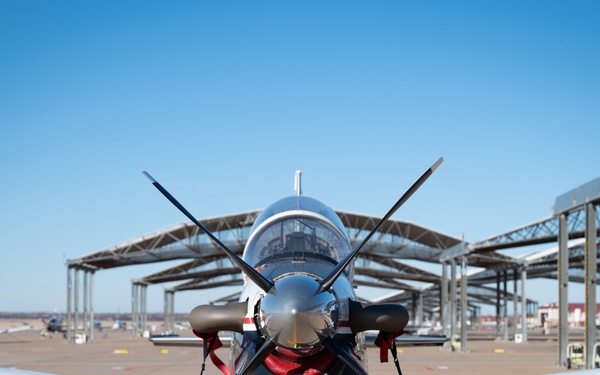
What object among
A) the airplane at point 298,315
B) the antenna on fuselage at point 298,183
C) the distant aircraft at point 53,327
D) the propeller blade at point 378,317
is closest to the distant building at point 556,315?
the distant aircraft at point 53,327

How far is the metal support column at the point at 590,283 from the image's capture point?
21844 mm

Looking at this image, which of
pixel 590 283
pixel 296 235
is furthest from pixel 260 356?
pixel 590 283

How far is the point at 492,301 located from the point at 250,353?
105026 millimetres

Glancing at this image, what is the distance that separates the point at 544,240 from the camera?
31422 mm

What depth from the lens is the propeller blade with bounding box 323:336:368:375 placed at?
21.1 ft

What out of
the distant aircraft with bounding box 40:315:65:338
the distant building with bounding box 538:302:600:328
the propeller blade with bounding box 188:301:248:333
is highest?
the propeller blade with bounding box 188:301:248:333

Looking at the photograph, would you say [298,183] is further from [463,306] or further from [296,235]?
[463,306]

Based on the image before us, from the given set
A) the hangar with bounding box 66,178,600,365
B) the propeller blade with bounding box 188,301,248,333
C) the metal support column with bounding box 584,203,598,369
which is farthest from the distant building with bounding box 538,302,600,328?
the propeller blade with bounding box 188,301,248,333

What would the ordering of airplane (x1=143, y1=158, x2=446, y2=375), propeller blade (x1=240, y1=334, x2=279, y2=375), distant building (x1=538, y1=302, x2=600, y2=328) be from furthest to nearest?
distant building (x1=538, y1=302, x2=600, y2=328) < propeller blade (x1=240, y1=334, x2=279, y2=375) < airplane (x1=143, y1=158, x2=446, y2=375)

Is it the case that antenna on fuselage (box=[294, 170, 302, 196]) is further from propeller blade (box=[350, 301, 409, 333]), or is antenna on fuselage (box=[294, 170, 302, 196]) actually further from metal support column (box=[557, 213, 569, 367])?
metal support column (box=[557, 213, 569, 367])

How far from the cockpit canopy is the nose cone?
1.62 metres

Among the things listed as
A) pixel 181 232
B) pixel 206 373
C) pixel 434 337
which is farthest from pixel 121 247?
pixel 434 337

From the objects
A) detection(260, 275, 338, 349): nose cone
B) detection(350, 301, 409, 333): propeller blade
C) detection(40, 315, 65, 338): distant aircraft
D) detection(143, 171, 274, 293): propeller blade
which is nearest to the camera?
detection(260, 275, 338, 349): nose cone

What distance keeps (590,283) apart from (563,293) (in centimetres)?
247
